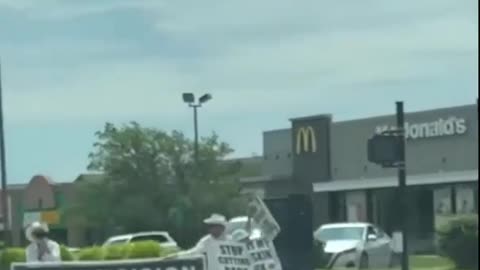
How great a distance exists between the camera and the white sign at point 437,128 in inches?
2107

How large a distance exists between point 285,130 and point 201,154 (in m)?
4.82

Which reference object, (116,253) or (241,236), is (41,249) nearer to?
(241,236)

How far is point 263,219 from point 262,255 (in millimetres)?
515

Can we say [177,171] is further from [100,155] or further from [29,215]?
[29,215]

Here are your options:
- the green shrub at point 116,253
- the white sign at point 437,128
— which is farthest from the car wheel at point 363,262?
the white sign at point 437,128

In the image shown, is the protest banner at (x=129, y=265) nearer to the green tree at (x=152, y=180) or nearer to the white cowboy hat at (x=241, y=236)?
the white cowboy hat at (x=241, y=236)

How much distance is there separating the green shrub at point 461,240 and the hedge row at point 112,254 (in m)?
6.61

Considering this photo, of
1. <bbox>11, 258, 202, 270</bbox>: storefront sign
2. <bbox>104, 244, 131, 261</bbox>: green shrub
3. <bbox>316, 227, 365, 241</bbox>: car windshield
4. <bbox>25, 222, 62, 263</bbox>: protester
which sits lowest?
<bbox>104, 244, 131, 261</bbox>: green shrub

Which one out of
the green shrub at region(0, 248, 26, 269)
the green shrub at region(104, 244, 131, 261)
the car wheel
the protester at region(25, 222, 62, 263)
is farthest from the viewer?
the car wheel

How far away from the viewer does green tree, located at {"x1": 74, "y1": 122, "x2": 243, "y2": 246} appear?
58.8 metres

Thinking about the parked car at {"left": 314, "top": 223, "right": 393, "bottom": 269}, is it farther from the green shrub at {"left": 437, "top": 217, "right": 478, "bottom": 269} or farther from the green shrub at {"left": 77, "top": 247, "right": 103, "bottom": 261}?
the green shrub at {"left": 77, "top": 247, "right": 103, "bottom": 261}

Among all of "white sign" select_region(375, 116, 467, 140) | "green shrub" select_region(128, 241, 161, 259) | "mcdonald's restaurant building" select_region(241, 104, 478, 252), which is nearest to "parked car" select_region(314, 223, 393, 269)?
"green shrub" select_region(128, 241, 161, 259)

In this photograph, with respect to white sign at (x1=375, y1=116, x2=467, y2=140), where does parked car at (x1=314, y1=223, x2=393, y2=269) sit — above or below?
below

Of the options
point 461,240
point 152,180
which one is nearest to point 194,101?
point 152,180
